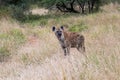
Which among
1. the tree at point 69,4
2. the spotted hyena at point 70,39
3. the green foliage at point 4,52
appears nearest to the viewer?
the spotted hyena at point 70,39

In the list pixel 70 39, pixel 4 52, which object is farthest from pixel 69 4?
pixel 70 39

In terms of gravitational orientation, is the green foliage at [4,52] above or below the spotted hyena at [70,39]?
below

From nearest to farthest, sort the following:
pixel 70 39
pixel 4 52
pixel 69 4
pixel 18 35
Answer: pixel 70 39
pixel 4 52
pixel 18 35
pixel 69 4

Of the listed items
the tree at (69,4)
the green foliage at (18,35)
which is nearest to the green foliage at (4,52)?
the green foliage at (18,35)

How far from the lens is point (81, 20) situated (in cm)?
1805

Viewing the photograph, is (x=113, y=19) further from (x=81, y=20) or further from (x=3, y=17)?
(x=3, y=17)

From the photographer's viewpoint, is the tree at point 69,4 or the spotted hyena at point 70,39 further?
the tree at point 69,4

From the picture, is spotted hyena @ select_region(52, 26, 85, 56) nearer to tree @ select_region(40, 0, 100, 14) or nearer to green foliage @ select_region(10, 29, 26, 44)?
green foliage @ select_region(10, 29, 26, 44)

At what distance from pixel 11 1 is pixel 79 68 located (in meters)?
18.6

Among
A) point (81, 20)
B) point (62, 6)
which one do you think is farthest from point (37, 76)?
point (62, 6)

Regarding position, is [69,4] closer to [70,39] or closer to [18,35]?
[18,35]

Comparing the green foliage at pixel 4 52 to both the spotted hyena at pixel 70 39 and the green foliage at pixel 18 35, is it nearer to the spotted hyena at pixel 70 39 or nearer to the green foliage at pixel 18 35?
the green foliage at pixel 18 35

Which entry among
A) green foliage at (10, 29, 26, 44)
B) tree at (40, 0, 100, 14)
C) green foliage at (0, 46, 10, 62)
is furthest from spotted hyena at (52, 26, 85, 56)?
tree at (40, 0, 100, 14)

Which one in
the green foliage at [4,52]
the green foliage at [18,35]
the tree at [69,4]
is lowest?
the tree at [69,4]
